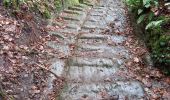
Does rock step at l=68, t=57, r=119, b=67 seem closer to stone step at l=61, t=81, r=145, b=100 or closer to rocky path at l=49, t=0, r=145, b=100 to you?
rocky path at l=49, t=0, r=145, b=100

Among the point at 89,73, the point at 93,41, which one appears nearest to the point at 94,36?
the point at 93,41

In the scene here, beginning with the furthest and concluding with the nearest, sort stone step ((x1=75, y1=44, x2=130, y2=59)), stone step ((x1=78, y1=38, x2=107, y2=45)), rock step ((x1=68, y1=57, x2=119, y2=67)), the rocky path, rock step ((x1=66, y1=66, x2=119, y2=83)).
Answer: stone step ((x1=78, y1=38, x2=107, y2=45)), stone step ((x1=75, y1=44, x2=130, y2=59)), rock step ((x1=68, y1=57, x2=119, y2=67)), rock step ((x1=66, y1=66, x2=119, y2=83)), the rocky path

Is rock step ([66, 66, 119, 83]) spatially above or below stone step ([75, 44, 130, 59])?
below

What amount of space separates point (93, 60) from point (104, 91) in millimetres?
1380

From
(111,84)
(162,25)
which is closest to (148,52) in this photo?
(162,25)

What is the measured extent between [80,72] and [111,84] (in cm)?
77

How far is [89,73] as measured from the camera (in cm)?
607

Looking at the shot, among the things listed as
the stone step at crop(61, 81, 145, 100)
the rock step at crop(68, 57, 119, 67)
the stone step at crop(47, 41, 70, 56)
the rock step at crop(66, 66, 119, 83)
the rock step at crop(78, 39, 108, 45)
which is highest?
the stone step at crop(47, 41, 70, 56)

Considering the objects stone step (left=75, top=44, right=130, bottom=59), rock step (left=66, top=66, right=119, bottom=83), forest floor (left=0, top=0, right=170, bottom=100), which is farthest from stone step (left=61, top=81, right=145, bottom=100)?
stone step (left=75, top=44, right=130, bottom=59)

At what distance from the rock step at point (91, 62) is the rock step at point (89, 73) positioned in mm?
152

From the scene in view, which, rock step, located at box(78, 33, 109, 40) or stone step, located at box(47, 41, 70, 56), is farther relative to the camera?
rock step, located at box(78, 33, 109, 40)

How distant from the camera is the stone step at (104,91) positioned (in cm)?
526

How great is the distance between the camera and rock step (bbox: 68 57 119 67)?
21.2 feet

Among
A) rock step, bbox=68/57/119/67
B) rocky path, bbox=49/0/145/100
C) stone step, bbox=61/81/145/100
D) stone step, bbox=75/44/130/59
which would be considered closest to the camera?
stone step, bbox=61/81/145/100
